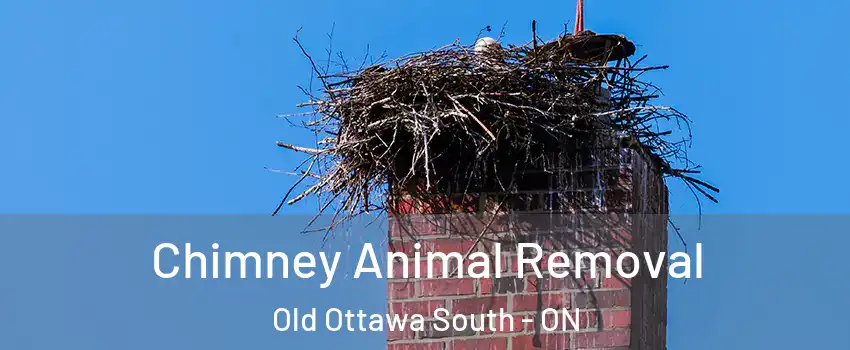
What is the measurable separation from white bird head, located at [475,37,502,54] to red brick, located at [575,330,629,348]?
1365 millimetres

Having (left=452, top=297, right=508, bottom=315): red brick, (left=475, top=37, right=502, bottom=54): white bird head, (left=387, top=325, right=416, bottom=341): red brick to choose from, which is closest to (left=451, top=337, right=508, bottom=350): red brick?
(left=452, top=297, right=508, bottom=315): red brick

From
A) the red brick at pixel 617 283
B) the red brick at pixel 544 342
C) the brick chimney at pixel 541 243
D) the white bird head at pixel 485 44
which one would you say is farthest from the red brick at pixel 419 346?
the white bird head at pixel 485 44

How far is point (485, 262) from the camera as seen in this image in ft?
15.7

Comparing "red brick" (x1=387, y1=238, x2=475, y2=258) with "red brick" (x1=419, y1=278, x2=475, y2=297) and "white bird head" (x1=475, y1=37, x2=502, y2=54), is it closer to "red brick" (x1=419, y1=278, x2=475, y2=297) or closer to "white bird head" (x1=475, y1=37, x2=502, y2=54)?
"red brick" (x1=419, y1=278, x2=475, y2=297)

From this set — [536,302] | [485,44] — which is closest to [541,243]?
[536,302]

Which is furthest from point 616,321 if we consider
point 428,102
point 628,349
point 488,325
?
point 428,102

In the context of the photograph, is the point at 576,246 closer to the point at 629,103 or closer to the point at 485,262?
the point at 485,262

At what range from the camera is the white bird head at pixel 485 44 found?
5.50 m

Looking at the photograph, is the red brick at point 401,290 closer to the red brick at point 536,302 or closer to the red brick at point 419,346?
the red brick at point 419,346

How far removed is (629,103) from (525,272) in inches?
45.6

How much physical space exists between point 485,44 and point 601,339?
152cm

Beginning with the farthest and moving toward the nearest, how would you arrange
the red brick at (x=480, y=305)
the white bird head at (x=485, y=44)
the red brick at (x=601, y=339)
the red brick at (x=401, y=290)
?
the white bird head at (x=485, y=44) → the red brick at (x=401, y=290) → the red brick at (x=480, y=305) → the red brick at (x=601, y=339)

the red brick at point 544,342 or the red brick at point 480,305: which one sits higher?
the red brick at point 480,305

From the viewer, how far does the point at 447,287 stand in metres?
4.76
